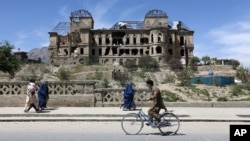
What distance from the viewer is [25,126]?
1244cm

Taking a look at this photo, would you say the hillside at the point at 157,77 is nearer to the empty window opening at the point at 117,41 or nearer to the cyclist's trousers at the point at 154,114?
the empty window opening at the point at 117,41

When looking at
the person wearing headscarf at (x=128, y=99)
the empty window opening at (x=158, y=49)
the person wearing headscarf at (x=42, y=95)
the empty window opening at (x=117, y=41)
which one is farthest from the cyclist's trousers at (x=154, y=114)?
the empty window opening at (x=117, y=41)

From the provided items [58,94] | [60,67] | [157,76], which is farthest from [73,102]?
[60,67]

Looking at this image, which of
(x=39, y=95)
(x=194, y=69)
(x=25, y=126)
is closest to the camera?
(x=25, y=126)

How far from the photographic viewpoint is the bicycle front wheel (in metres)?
10.6

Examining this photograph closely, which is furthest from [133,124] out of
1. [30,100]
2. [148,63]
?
[148,63]

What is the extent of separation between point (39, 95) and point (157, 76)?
193 ft

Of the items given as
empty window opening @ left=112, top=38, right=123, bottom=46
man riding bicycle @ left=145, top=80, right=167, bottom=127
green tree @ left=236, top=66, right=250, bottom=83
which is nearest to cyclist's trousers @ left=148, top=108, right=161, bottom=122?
man riding bicycle @ left=145, top=80, right=167, bottom=127

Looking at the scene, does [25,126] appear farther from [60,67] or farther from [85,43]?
[85,43]

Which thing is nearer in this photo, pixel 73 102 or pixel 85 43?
pixel 73 102

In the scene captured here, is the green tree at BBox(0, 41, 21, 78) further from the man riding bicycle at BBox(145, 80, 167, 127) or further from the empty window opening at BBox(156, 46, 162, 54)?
the empty window opening at BBox(156, 46, 162, 54)

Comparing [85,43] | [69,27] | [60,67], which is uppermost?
[69,27]

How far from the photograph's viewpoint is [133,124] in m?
10.7

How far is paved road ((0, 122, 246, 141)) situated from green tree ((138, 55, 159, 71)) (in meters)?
68.9
